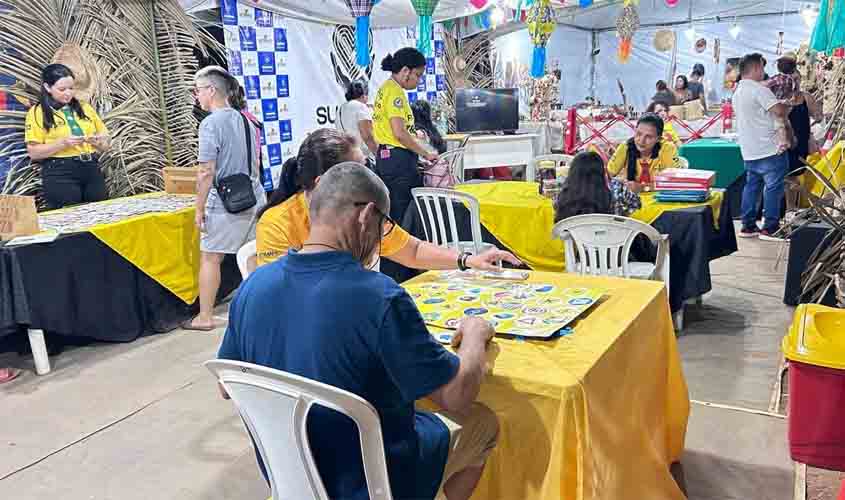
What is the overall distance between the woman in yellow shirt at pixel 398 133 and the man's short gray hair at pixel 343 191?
290 centimetres

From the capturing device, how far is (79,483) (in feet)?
7.79

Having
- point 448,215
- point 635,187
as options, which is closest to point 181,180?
point 448,215

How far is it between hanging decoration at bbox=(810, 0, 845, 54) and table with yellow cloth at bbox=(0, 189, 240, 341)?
4.02m

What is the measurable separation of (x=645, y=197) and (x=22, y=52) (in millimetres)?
3967

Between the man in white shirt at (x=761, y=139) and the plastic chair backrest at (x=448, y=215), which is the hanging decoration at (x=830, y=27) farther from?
the plastic chair backrest at (x=448, y=215)

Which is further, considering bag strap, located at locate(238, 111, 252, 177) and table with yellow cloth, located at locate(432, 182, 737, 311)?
bag strap, located at locate(238, 111, 252, 177)

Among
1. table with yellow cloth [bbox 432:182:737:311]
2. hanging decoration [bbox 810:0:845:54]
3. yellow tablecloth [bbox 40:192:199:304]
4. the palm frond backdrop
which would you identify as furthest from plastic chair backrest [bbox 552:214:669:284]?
the palm frond backdrop

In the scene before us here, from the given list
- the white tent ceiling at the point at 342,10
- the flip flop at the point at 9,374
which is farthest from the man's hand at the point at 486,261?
the white tent ceiling at the point at 342,10

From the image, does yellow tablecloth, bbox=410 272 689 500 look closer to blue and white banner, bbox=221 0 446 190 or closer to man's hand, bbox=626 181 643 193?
man's hand, bbox=626 181 643 193

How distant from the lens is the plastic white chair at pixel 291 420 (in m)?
1.16

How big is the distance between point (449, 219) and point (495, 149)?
4240mm

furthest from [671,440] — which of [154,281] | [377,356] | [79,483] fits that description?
[154,281]

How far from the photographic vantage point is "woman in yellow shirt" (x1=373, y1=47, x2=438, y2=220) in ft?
13.9

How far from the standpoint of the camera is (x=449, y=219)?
3.65 metres
